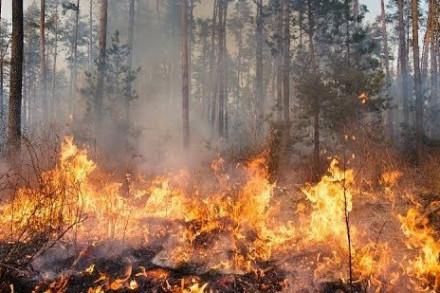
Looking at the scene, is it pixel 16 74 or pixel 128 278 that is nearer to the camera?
pixel 128 278

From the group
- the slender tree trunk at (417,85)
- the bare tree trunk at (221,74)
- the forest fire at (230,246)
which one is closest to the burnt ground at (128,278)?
the forest fire at (230,246)

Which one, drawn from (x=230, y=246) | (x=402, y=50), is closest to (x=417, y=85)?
(x=402, y=50)

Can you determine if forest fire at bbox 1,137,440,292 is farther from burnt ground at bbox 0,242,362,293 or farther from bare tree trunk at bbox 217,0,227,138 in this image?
bare tree trunk at bbox 217,0,227,138

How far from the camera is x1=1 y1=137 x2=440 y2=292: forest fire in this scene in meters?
4.71

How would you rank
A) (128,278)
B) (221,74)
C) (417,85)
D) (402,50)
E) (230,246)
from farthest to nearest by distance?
1. (221,74)
2. (402,50)
3. (417,85)
4. (230,246)
5. (128,278)

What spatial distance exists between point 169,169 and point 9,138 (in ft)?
20.5

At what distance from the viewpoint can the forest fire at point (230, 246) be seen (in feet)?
15.5

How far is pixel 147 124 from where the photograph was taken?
30516 mm

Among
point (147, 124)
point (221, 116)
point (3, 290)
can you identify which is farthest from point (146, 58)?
point (3, 290)

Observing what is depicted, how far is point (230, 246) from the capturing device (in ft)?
18.5

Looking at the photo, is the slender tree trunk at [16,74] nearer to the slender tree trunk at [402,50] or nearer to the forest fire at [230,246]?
the forest fire at [230,246]

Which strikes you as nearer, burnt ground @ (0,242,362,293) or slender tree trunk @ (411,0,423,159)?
burnt ground @ (0,242,362,293)

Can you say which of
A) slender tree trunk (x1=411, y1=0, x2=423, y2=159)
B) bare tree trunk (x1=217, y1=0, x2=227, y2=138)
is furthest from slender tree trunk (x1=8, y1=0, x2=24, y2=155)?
slender tree trunk (x1=411, y1=0, x2=423, y2=159)

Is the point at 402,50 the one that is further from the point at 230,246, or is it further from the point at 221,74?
the point at 230,246
